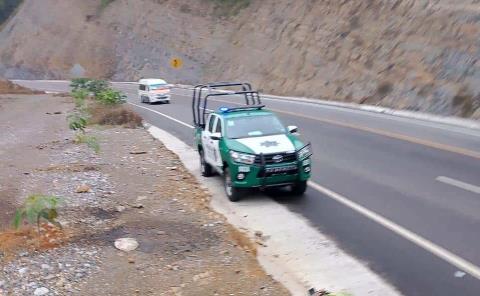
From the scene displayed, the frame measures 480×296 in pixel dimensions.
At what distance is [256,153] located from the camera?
12.8 metres

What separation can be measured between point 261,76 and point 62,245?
44.0 m

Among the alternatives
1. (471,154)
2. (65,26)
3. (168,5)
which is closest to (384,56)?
(471,154)

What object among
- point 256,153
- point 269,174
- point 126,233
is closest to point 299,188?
point 269,174

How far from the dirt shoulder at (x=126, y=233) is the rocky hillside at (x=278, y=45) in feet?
50.8

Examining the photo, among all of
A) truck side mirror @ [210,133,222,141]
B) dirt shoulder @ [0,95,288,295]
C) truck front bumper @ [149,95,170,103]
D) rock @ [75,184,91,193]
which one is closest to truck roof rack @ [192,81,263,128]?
truck side mirror @ [210,133,222,141]

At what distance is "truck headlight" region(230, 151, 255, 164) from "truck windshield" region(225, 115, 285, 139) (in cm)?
82

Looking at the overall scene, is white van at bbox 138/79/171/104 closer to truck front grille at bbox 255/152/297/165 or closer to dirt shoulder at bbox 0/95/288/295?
dirt shoulder at bbox 0/95/288/295

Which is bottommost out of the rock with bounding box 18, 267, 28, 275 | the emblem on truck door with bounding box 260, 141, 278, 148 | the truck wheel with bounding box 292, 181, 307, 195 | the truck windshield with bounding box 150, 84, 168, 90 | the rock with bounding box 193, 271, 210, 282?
the truck windshield with bounding box 150, 84, 168, 90

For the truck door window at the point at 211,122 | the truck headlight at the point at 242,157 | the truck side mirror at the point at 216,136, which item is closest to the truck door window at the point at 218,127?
the truck side mirror at the point at 216,136

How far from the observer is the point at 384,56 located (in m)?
37.3

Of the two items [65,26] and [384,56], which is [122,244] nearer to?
[384,56]

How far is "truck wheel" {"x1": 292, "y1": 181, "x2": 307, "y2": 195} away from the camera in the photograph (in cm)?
1320

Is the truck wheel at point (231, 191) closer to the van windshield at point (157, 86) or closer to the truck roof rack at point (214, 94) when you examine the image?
the truck roof rack at point (214, 94)

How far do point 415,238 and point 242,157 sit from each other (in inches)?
160
